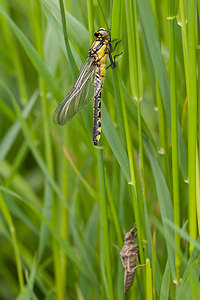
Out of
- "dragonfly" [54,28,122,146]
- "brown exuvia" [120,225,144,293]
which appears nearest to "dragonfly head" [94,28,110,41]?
"dragonfly" [54,28,122,146]

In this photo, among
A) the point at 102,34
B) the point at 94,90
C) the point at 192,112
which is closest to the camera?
the point at 192,112

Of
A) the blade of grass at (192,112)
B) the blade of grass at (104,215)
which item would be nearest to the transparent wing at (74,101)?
the blade of grass at (104,215)

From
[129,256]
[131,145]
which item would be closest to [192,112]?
[131,145]

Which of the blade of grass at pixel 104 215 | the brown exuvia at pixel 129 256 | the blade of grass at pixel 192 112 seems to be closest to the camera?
the blade of grass at pixel 192 112

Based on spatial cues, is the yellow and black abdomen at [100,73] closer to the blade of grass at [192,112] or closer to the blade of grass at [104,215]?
the blade of grass at [104,215]

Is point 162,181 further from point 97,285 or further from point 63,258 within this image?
point 63,258

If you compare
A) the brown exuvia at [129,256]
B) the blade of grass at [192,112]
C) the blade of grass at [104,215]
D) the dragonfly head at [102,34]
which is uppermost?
the dragonfly head at [102,34]

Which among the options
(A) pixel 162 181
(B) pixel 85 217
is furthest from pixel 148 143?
(B) pixel 85 217

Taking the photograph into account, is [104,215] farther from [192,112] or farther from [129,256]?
[192,112]

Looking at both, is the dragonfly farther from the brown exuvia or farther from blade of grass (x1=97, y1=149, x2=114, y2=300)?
the brown exuvia
